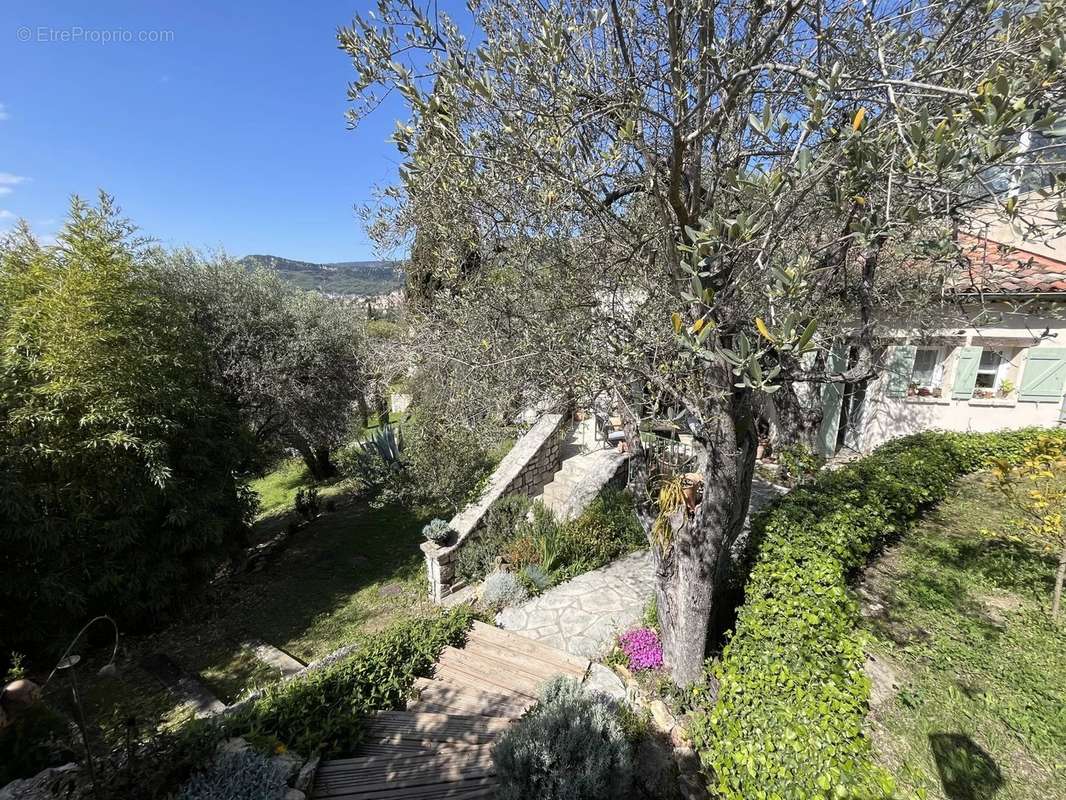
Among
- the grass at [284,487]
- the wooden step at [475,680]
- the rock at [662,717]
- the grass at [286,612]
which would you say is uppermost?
the rock at [662,717]

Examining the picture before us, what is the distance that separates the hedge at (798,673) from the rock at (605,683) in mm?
735

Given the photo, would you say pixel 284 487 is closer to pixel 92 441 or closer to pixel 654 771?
pixel 92 441

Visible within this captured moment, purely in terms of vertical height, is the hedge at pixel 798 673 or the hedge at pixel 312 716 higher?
the hedge at pixel 798 673

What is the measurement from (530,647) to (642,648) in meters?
1.28

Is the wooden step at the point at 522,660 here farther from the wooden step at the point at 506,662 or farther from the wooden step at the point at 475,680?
the wooden step at the point at 475,680

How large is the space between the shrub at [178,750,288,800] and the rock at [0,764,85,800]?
0.65 meters

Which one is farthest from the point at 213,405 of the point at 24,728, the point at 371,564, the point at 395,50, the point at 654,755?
the point at 654,755

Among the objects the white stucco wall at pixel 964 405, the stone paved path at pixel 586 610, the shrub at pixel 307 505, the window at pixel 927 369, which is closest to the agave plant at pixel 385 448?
the shrub at pixel 307 505

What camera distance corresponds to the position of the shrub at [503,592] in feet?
20.5

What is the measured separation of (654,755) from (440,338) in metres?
7.96

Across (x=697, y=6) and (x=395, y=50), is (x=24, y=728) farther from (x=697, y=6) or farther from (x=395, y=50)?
(x=697, y=6)

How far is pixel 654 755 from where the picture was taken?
12.1ft

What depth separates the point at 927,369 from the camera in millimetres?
11164

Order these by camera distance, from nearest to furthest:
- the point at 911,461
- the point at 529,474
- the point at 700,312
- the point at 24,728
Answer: the point at 700,312, the point at 24,728, the point at 911,461, the point at 529,474
